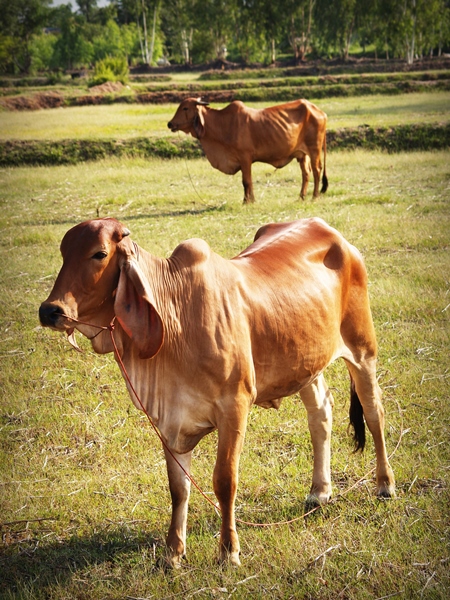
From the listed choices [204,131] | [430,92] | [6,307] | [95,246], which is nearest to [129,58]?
[430,92]

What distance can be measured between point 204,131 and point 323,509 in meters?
10.2

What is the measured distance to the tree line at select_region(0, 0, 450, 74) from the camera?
46656 millimetres

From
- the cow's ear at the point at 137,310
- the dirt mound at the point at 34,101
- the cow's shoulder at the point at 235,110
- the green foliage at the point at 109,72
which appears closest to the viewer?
the cow's ear at the point at 137,310

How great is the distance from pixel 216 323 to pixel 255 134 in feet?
33.2

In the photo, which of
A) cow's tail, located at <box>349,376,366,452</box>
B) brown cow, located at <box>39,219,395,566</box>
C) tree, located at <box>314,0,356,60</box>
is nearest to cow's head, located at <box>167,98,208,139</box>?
brown cow, located at <box>39,219,395,566</box>

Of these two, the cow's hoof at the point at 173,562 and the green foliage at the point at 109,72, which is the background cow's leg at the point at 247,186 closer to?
the cow's hoof at the point at 173,562

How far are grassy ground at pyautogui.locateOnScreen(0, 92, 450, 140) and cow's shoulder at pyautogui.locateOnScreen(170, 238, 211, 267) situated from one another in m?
17.1

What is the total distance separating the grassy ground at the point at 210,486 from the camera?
3205mm

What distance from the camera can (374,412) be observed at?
3889 mm

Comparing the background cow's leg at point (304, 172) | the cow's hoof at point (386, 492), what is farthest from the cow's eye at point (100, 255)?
the background cow's leg at point (304, 172)

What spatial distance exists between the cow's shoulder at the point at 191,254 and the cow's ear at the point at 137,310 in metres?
0.34

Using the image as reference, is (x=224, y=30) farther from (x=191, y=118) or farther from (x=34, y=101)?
(x=191, y=118)

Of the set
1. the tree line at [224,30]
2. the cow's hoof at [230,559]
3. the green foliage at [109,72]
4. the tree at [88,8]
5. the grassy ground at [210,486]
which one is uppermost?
the tree at [88,8]

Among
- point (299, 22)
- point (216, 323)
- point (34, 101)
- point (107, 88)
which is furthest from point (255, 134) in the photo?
point (299, 22)
